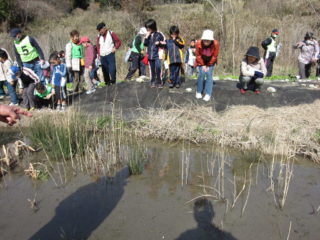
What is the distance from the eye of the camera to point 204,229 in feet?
9.52

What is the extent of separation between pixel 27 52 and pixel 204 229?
20.2 ft

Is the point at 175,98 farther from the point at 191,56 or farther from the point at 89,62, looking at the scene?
the point at 191,56

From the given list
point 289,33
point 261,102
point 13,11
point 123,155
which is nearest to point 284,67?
point 289,33

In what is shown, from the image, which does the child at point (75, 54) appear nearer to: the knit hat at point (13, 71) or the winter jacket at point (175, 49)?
the knit hat at point (13, 71)

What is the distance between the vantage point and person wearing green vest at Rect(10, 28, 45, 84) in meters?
6.70

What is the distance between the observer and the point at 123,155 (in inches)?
175

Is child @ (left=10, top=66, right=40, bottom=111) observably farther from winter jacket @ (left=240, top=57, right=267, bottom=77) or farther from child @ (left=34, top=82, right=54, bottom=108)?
winter jacket @ (left=240, top=57, right=267, bottom=77)

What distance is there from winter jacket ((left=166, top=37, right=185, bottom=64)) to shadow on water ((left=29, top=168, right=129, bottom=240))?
11.5 feet

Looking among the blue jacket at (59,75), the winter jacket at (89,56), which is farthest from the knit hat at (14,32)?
the winter jacket at (89,56)

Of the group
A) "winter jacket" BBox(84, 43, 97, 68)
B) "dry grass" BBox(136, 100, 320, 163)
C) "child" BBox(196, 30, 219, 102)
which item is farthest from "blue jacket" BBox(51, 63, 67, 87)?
"child" BBox(196, 30, 219, 102)

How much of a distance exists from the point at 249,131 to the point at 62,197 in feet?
11.0

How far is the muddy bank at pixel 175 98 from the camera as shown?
614 cm

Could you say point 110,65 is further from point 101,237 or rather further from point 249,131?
point 101,237

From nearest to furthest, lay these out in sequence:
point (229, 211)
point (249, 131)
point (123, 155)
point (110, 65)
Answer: point (229, 211) → point (123, 155) → point (249, 131) → point (110, 65)
